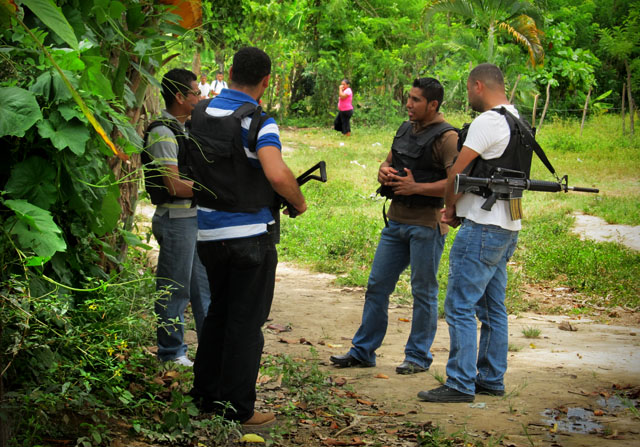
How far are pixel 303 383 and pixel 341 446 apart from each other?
984mm

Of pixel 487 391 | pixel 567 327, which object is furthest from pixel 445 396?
pixel 567 327

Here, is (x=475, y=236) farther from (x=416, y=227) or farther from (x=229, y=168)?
(x=229, y=168)

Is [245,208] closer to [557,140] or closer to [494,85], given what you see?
[494,85]

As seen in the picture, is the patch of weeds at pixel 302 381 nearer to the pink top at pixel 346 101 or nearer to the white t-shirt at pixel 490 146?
the white t-shirt at pixel 490 146

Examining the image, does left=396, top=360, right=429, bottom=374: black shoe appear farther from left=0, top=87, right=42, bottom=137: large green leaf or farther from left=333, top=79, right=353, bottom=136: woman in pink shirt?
left=333, top=79, right=353, bottom=136: woman in pink shirt

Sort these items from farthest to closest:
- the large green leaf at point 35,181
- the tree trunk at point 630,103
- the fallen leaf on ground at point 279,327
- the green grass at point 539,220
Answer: the tree trunk at point 630,103
the green grass at point 539,220
the fallen leaf on ground at point 279,327
the large green leaf at point 35,181

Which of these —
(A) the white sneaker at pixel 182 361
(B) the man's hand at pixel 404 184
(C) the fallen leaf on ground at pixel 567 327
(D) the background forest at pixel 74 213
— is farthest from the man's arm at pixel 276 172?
(C) the fallen leaf on ground at pixel 567 327

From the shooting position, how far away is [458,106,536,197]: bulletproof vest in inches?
164

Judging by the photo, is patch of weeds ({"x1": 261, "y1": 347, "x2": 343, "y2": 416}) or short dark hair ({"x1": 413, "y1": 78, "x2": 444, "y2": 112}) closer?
patch of weeds ({"x1": 261, "y1": 347, "x2": 343, "y2": 416})

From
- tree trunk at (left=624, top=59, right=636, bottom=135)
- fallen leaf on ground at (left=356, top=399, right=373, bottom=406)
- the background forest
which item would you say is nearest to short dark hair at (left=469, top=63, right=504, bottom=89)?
the background forest

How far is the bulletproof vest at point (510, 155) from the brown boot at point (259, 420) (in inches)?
72.8

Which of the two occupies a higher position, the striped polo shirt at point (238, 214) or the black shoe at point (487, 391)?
the striped polo shirt at point (238, 214)

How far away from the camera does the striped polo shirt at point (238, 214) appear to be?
11.3 feet

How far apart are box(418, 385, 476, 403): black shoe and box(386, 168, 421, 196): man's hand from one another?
139 centimetres
